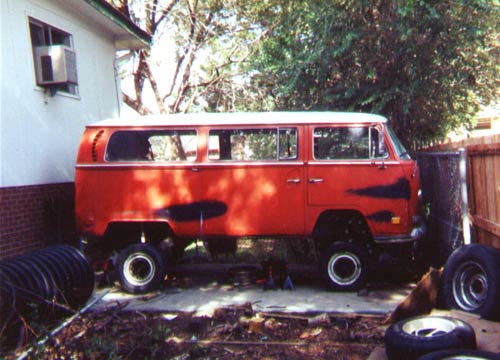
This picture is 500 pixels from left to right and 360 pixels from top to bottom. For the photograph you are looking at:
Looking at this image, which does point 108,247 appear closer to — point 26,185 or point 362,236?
point 26,185

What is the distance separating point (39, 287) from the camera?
19.0 ft

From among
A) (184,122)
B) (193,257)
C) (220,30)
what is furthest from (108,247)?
(220,30)

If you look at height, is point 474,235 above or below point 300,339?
above

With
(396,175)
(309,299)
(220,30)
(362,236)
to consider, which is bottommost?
(309,299)

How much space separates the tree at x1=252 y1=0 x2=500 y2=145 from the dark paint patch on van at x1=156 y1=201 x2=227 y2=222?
13.0ft

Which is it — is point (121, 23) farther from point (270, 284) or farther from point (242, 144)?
point (270, 284)

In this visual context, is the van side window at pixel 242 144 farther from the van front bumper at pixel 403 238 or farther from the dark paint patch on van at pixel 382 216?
the van front bumper at pixel 403 238

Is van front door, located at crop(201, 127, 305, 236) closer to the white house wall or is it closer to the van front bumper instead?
the van front bumper

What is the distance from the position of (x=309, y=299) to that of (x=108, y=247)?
3.27 meters

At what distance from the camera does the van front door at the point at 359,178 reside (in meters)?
7.26

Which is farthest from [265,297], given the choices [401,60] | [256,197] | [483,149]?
[401,60]

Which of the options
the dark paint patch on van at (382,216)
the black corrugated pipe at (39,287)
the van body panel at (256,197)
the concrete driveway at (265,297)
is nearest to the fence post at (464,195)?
the dark paint patch on van at (382,216)

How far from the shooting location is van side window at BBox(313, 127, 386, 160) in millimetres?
7395

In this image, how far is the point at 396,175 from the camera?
7.25 m
